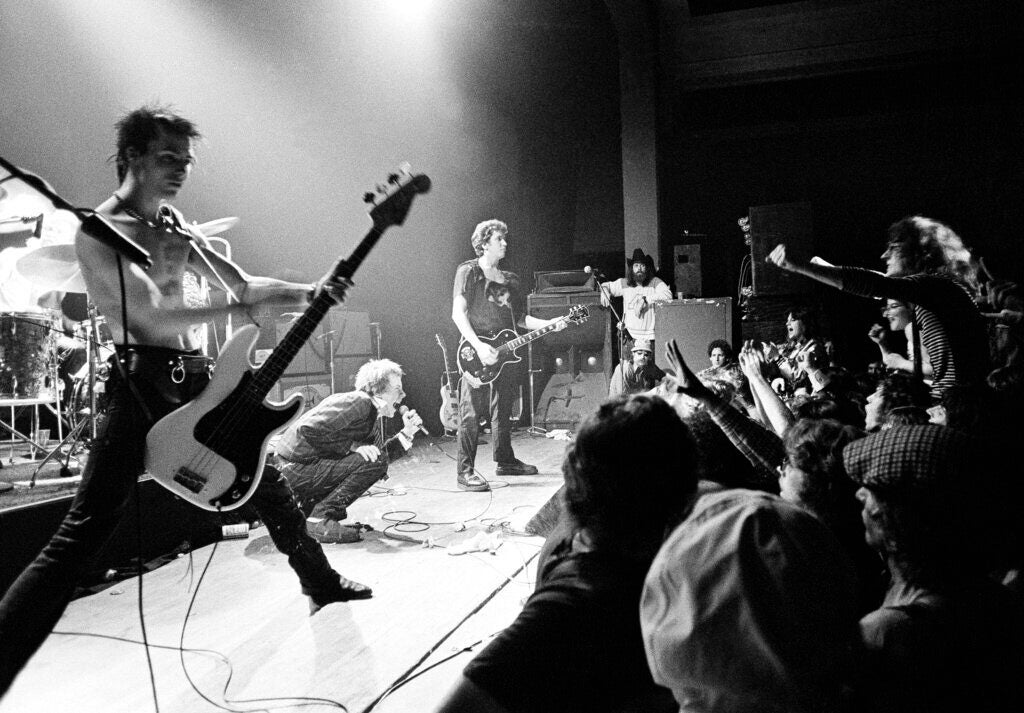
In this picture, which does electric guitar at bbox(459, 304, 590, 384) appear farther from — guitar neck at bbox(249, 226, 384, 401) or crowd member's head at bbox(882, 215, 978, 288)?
guitar neck at bbox(249, 226, 384, 401)

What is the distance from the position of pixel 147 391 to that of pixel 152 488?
1.72 metres

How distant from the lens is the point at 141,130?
87.3 inches

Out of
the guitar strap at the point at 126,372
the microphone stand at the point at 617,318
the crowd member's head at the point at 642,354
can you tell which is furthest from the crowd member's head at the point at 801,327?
the guitar strap at the point at 126,372

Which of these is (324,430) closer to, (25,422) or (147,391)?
(147,391)

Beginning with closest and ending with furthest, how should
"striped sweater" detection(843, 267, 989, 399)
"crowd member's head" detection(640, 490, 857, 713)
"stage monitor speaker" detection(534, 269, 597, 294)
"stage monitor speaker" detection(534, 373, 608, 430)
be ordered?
"crowd member's head" detection(640, 490, 857, 713) → "striped sweater" detection(843, 267, 989, 399) → "stage monitor speaker" detection(534, 269, 597, 294) → "stage monitor speaker" detection(534, 373, 608, 430)

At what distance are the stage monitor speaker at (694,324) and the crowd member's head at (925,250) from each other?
371cm

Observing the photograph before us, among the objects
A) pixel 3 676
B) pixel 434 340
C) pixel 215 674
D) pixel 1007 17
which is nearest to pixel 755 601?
pixel 3 676

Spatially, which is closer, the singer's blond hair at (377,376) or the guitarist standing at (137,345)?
the guitarist standing at (137,345)

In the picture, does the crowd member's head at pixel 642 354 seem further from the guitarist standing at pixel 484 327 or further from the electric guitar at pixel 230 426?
the electric guitar at pixel 230 426

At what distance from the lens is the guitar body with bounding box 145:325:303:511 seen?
2170mm

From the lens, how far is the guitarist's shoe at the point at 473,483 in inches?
196

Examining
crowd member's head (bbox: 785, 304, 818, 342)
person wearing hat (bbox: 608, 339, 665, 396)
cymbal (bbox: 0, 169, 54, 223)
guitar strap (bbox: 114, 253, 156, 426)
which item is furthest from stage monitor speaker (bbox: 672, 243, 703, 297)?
guitar strap (bbox: 114, 253, 156, 426)

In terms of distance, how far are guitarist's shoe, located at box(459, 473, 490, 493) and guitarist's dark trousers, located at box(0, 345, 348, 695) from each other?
2644mm

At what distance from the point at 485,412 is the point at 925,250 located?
132 inches
